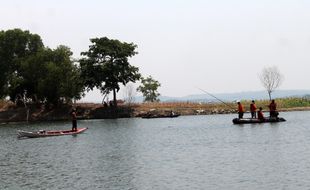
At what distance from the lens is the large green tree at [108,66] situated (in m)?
100

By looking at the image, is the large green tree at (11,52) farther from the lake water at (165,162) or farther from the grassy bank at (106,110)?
the lake water at (165,162)

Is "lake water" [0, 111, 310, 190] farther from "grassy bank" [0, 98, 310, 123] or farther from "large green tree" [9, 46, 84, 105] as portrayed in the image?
"grassy bank" [0, 98, 310, 123]

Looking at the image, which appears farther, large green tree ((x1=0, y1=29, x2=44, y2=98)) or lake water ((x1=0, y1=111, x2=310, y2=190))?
large green tree ((x1=0, y1=29, x2=44, y2=98))

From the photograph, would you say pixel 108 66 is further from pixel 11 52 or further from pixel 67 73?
pixel 11 52

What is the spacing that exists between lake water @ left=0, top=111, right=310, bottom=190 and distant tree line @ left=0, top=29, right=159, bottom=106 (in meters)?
43.7

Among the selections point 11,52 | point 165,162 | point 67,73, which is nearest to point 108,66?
point 67,73

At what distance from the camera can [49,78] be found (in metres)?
98.2

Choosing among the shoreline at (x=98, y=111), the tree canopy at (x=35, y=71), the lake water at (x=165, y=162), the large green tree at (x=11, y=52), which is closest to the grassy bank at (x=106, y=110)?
the shoreline at (x=98, y=111)

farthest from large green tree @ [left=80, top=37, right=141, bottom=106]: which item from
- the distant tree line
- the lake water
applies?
the lake water

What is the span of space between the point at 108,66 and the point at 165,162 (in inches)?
2625

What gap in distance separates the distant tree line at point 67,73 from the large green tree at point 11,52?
0.44 metres

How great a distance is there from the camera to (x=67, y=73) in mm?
99938

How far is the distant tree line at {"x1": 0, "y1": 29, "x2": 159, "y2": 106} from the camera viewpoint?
99.1 meters

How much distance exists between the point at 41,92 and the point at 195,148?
62168 millimetres
